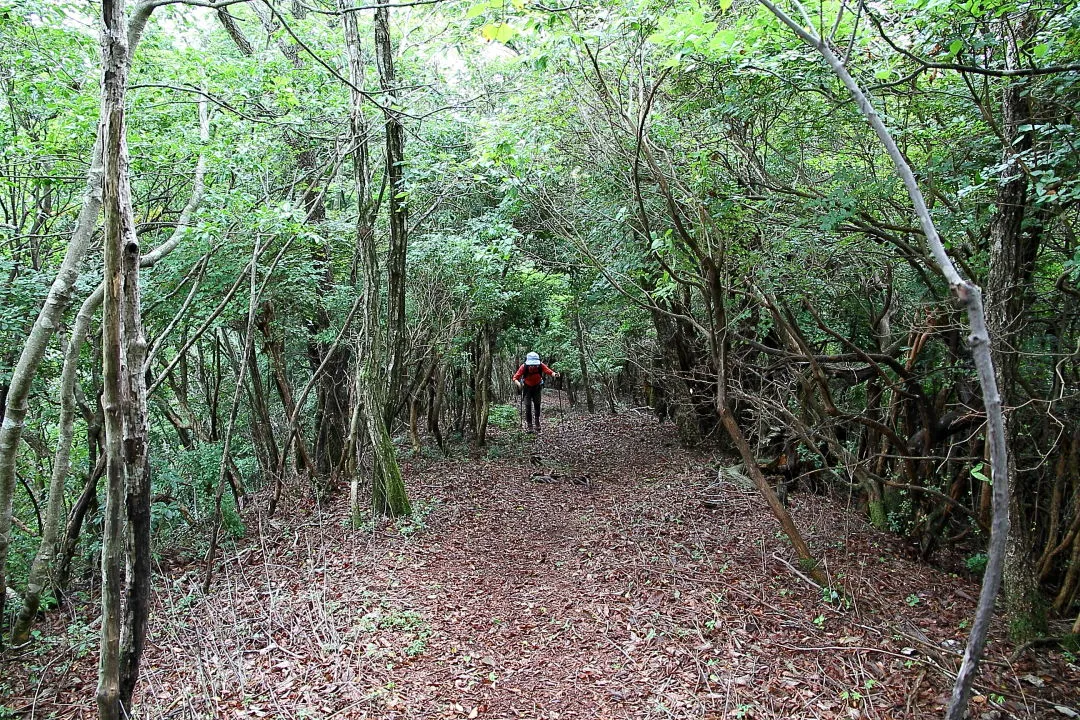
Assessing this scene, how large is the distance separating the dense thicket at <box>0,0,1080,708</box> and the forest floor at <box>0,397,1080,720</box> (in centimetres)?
67

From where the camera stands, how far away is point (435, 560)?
21.4 feet

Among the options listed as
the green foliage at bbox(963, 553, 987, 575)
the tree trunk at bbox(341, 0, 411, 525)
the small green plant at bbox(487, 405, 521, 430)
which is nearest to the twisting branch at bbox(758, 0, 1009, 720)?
the green foliage at bbox(963, 553, 987, 575)

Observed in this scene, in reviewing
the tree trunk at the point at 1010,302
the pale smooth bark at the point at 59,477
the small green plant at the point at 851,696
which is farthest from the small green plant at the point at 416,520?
the tree trunk at the point at 1010,302

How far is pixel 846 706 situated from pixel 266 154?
8.48 metres

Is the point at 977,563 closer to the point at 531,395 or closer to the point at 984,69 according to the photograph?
the point at 984,69

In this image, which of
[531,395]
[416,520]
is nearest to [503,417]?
[531,395]

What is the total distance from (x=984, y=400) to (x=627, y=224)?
624 cm

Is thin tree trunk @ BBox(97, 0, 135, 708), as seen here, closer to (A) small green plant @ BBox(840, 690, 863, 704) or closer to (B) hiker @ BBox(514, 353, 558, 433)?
(A) small green plant @ BBox(840, 690, 863, 704)

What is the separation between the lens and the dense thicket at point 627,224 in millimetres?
4508

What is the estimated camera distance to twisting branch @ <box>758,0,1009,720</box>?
1594mm

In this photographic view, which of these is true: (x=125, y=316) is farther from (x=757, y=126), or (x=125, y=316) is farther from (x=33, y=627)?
(x=757, y=126)

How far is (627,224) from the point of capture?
7672mm

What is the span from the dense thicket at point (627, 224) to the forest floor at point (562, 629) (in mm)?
673

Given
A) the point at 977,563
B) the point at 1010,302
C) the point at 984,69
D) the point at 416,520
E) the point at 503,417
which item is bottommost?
the point at 977,563
